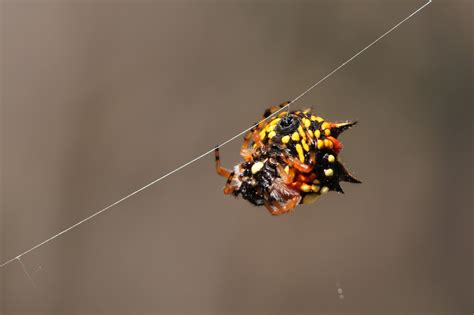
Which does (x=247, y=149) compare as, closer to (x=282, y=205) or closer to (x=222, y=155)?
(x=282, y=205)

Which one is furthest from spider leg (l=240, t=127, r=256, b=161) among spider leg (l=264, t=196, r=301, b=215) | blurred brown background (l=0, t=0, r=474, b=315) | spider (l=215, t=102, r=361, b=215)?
blurred brown background (l=0, t=0, r=474, b=315)

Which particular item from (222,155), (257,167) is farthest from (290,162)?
(222,155)

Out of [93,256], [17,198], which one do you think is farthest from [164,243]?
[17,198]

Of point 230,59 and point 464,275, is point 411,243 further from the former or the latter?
point 230,59

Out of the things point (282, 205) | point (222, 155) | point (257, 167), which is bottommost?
point (282, 205)

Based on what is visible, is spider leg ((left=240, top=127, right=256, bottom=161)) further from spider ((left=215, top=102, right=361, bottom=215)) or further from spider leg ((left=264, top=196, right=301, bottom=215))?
spider leg ((left=264, top=196, right=301, bottom=215))

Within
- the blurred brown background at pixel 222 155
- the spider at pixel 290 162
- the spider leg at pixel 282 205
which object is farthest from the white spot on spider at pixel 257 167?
the blurred brown background at pixel 222 155

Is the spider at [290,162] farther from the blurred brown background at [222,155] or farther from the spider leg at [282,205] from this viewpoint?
the blurred brown background at [222,155]
